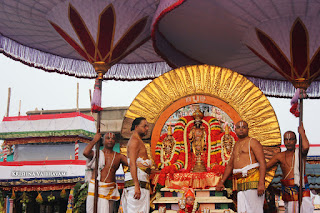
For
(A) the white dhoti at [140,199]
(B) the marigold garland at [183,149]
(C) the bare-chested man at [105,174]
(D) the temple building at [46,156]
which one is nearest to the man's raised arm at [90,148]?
(C) the bare-chested man at [105,174]

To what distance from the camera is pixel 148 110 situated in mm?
9438

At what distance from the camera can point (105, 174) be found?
8.30m

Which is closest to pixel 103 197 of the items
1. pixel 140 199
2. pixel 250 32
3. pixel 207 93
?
pixel 140 199

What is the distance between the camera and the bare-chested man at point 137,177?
25.0 ft

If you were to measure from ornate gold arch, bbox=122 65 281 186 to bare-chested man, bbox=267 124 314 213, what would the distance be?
2.64ft

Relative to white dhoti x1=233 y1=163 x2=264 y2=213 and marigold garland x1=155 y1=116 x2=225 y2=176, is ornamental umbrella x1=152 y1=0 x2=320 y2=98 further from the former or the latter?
white dhoti x1=233 y1=163 x2=264 y2=213

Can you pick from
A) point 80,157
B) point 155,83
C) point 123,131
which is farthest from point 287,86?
point 80,157

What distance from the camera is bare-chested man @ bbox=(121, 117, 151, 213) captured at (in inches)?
300

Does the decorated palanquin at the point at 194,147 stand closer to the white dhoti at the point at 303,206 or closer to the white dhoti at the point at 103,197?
the white dhoti at the point at 103,197

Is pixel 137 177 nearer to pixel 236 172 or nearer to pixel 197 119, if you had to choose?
pixel 236 172

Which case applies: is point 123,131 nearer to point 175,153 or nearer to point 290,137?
point 175,153

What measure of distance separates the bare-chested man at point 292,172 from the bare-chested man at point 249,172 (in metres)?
1.00

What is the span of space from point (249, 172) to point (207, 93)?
247cm

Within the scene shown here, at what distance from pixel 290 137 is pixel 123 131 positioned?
134 inches
